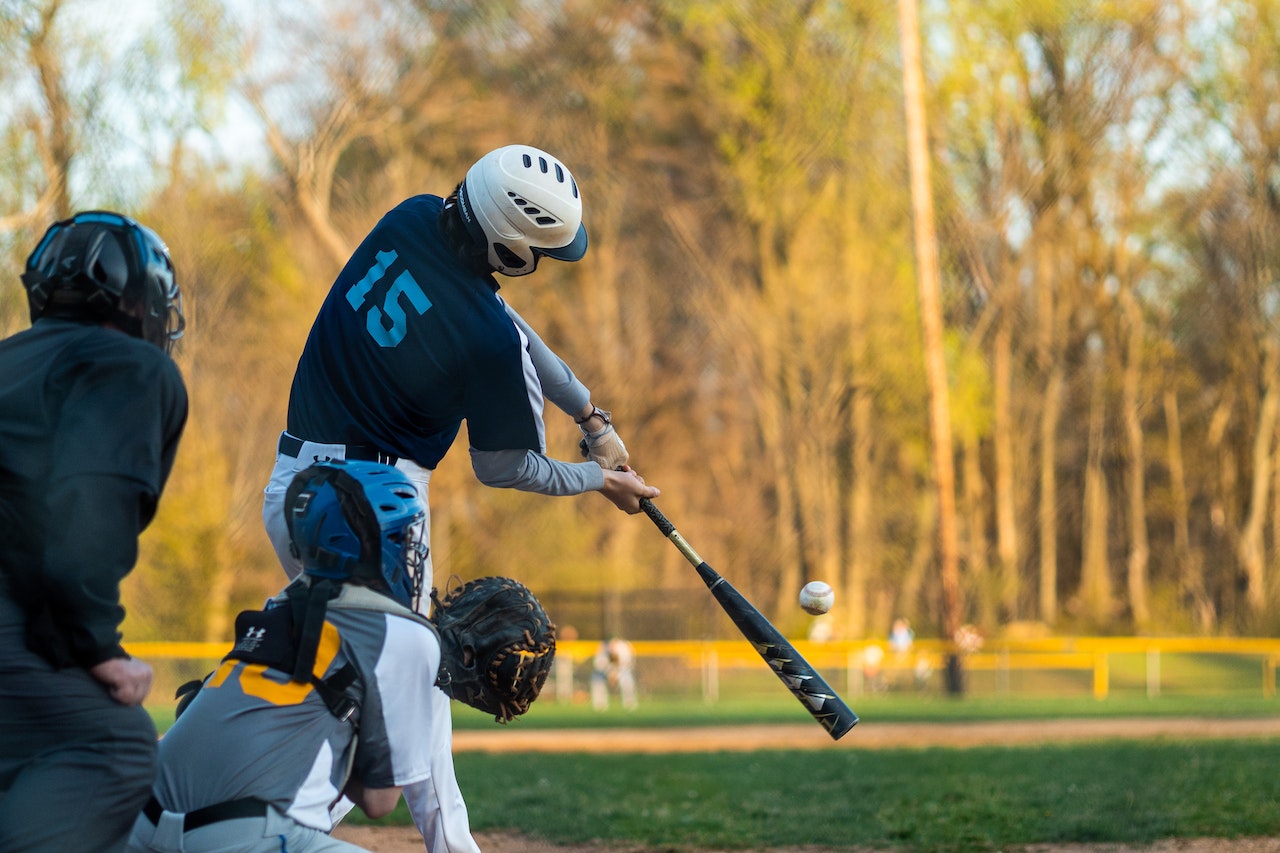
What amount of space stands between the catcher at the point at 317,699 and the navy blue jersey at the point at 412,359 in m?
0.96

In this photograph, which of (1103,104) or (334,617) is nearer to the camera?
(334,617)

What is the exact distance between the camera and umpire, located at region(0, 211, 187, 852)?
273 cm

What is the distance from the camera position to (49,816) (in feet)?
8.96

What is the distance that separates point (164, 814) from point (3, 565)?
25.6 inches

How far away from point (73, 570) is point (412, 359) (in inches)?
63.9

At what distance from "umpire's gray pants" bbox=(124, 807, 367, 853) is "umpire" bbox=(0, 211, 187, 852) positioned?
15cm

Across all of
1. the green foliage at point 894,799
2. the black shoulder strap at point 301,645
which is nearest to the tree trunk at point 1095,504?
the green foliage at point 894,799

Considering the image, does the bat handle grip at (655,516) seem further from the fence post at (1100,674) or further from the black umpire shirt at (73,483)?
the fence post at (1100,674)

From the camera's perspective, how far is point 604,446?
498 cm

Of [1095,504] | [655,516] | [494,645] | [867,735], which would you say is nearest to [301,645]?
[494,645]

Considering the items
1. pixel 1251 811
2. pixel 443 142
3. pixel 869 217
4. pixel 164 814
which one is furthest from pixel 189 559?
pixel 164 814

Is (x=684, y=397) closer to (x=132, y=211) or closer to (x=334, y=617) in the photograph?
(x=132, y=211)

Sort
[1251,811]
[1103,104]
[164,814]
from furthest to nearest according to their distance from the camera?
[1103,104] < [1251,811] < [164,814]

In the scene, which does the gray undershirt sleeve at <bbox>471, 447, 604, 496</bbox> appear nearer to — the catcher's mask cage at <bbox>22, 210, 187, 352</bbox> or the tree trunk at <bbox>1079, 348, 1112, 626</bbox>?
the catcher's mask cage at <bbox>22, 210, 187, 352</bbox>
